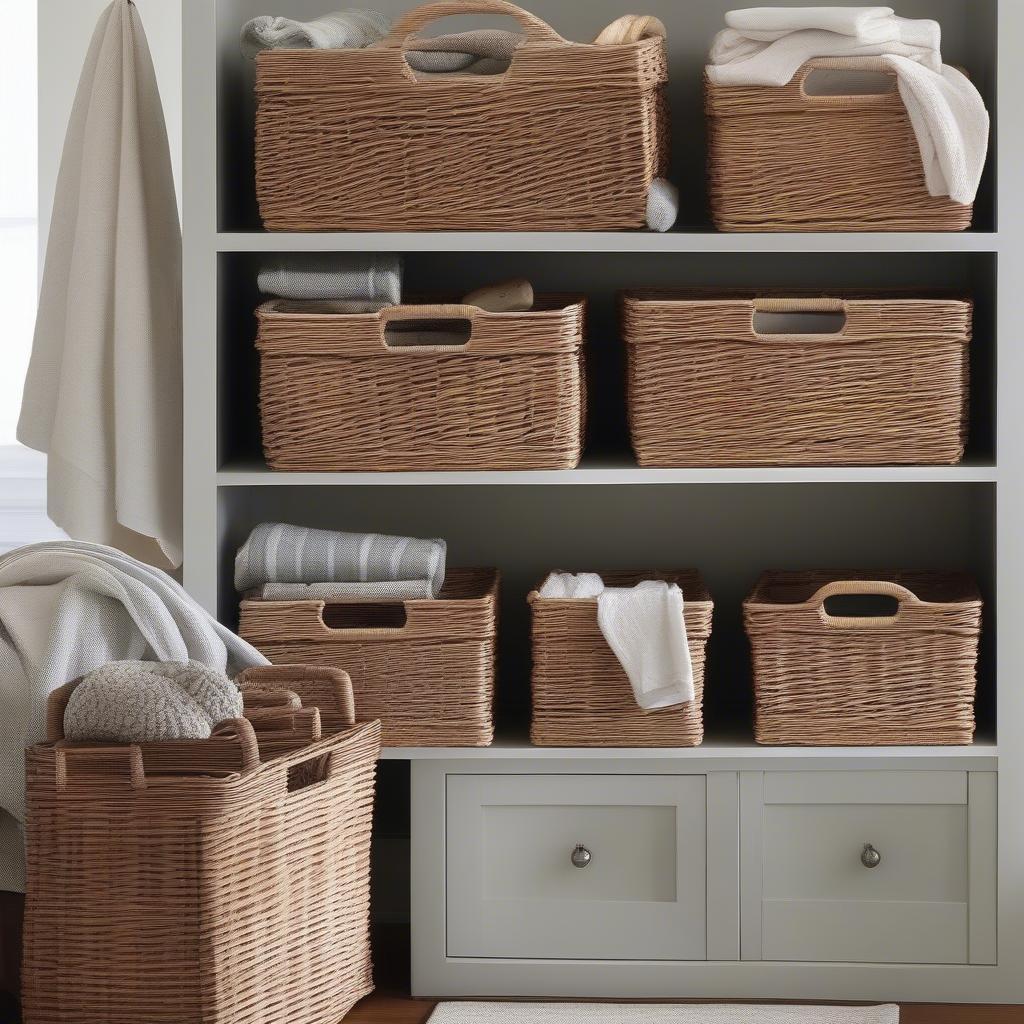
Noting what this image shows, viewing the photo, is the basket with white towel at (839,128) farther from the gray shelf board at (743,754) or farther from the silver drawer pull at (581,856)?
the silver drawer pull at (581,856)

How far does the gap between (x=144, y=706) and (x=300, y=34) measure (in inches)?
39.9

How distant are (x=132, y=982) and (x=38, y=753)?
0.25m

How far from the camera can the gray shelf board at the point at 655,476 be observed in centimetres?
197

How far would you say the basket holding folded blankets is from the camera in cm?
197

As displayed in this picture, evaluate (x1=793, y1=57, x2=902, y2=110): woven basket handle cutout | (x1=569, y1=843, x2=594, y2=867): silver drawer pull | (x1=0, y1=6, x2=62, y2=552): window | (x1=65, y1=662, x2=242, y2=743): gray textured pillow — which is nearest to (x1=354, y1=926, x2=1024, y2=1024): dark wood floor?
(x1=569, y1=843, x2=594, y2=867): silver drawer pull

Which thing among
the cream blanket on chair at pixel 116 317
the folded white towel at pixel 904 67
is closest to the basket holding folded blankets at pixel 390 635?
the cream blanket on chair at pixel 116 317

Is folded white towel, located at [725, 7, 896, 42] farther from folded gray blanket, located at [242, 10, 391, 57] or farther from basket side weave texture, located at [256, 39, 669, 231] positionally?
folded gray blanket, located at [242, 10, 391, 57]

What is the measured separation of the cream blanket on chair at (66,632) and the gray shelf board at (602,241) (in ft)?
1.72

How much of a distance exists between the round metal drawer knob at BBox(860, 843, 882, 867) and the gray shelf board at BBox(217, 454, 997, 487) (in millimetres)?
529

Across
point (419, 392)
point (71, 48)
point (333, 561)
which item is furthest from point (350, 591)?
point (71, 48)

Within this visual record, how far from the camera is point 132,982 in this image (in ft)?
4.58

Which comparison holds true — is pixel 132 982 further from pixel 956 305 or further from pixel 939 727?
pixel 956 305

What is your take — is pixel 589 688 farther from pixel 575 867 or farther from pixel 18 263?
pixel 18 263

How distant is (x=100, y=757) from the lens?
1415 mm
